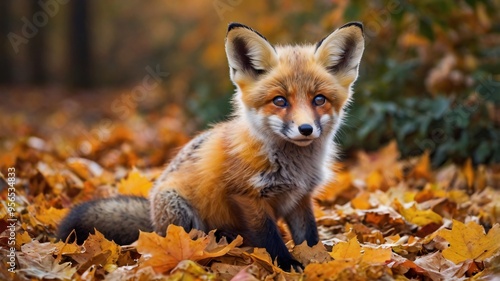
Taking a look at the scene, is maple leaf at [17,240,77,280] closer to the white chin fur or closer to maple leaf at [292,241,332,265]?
maple leaf at [292,241,332,265]

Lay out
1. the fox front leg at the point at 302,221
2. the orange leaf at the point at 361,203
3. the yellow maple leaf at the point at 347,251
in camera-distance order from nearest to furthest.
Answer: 1. the yellow maple leaf at the point at 347,251
2. the fox front leg at the point at 302,221
3. the orange leaf at the point at 361,203

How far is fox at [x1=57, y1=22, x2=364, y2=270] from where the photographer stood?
387 centimetres

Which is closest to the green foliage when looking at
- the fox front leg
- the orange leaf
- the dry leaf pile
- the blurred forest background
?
the blurred forest background

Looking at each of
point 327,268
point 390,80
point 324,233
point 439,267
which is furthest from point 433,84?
point 327,268

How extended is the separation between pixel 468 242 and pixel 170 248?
1797 mm

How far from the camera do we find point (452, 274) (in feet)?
11.4

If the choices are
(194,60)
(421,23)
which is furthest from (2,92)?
(421,23)

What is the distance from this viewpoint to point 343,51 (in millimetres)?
4184

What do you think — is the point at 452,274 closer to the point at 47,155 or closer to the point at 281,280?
the point at 281,280

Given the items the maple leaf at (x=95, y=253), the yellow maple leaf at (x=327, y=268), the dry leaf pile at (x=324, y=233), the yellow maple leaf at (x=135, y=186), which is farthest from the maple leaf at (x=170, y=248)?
the yellow maple leaf at (x=135, y=186)

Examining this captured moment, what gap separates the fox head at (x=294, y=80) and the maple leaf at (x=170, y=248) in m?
0.91

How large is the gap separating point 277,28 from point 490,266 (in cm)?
745

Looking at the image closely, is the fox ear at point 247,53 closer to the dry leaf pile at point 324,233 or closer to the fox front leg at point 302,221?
the fox front leg at point 302,221

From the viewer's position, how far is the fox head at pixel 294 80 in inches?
150
